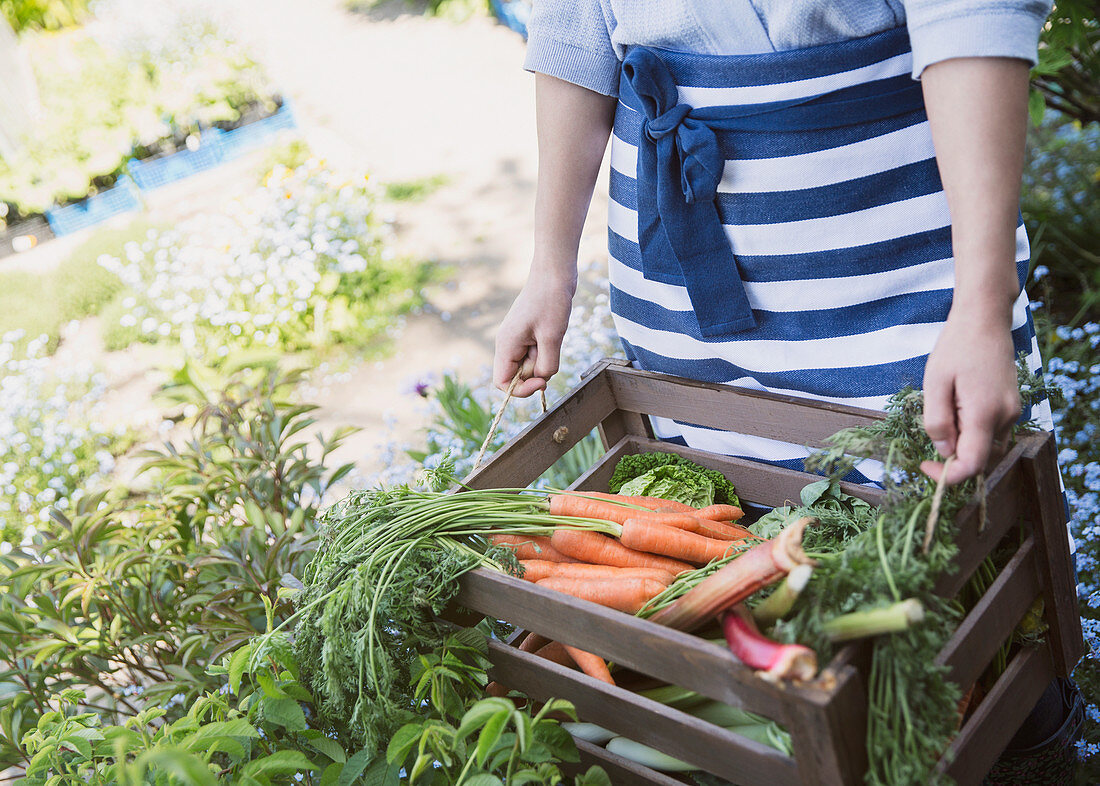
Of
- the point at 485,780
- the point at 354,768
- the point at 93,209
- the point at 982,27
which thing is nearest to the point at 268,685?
the point at 354,768

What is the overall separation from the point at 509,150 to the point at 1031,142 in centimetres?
330

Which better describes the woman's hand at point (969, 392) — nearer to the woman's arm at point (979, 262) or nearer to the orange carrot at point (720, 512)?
the woman's arm at point (979, 262)

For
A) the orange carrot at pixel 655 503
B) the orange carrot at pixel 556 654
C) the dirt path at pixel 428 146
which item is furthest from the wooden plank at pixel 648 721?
the dirt path at pixel 428 146

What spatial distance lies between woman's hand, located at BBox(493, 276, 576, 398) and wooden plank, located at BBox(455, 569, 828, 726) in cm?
48

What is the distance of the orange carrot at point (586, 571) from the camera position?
1239mm

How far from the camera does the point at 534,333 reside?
5.08 ft

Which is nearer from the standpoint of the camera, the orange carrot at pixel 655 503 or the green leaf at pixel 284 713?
the green leaf at pixel 284 713

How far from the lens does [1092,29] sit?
2.65 metres

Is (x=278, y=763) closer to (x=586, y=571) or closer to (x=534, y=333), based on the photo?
(x=586, y=571)

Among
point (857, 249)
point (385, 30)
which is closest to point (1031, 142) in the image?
point (857, 249)

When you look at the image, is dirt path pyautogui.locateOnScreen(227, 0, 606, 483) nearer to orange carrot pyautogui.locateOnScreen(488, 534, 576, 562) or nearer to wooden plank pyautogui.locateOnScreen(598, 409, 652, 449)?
wooden plank pyautogui.locateOnScreen(598, 409, 652, 449)

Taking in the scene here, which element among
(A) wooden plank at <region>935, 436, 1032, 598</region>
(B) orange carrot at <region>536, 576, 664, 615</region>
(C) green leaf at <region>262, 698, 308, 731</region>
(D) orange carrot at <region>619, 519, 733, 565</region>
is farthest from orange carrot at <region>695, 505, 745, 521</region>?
(C) green leaf at <region>262, 698, 308, 731</region>

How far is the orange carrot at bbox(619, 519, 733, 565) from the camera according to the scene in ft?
4.18

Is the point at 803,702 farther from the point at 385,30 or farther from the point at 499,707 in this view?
the point at 385,30
